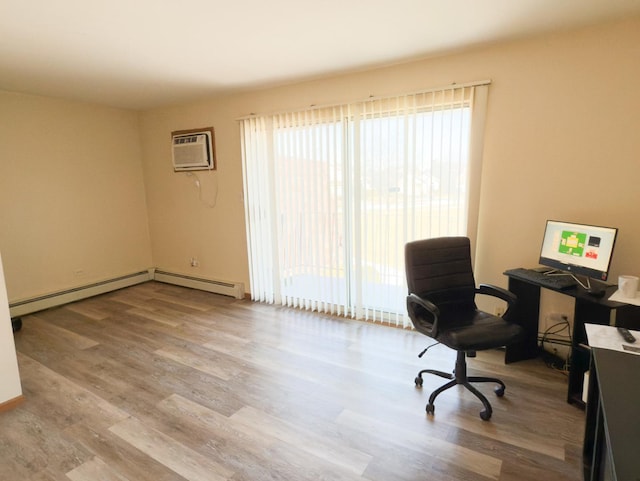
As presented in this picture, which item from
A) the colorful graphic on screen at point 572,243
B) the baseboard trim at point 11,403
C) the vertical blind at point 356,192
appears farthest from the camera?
the vertical blind at point 356,192

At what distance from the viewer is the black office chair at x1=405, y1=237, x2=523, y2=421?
2096 millimetres

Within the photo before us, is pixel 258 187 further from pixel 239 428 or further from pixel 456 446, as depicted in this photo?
pixel 456 446

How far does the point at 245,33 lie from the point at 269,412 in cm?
257

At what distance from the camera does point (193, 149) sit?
176 inches

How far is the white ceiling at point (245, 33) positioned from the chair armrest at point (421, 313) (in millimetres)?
1812

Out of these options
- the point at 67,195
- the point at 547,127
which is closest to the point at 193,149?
the point at 67,195

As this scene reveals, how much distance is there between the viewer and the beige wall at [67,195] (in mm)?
3869

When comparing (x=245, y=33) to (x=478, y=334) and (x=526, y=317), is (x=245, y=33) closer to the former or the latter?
(x=478, y=334)

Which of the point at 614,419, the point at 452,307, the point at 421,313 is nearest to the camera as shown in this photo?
the point at 614,419

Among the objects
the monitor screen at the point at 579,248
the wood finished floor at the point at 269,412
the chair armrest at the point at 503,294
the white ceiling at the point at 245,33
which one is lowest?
the wood finished floor at the point at 269,412

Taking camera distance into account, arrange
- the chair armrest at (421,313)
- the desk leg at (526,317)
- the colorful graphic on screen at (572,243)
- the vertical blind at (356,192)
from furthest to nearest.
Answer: the vertical blind at (356,192)
the desk leg at (526,317)
the colorful graphic on screen at (572,243)
the chair armrest at (421,313)

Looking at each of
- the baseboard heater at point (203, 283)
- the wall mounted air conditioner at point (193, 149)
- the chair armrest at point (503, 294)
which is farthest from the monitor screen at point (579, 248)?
the wall mounted air conditioner at point (193, 149)

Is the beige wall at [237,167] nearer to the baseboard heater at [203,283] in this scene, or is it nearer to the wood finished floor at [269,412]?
the baseboard heater at [203,283]

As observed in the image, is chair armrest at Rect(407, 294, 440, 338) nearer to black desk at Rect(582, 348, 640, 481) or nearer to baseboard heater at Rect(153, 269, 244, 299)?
black desk at Rect(582, 348, 640, 481)
